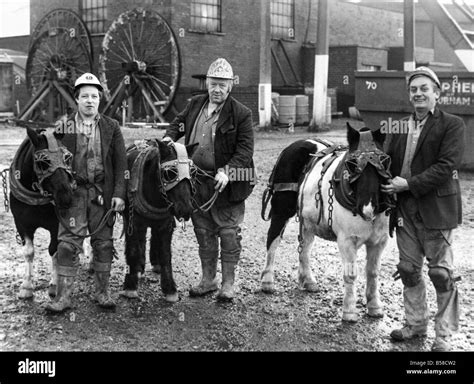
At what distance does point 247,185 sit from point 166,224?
839 millimetres

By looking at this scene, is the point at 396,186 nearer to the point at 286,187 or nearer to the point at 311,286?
the point at 286,187

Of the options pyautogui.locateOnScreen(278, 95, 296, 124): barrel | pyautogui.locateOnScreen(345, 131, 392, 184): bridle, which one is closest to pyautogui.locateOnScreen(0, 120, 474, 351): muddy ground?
pyautogui.locateOnScreen(345, 131, 392, 184): bridle

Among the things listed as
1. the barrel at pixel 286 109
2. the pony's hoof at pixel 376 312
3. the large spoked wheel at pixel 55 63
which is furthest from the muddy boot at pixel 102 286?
the large spoked wheel at pixel 55 63

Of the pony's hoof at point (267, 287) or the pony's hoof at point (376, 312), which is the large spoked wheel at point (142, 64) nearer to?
the pony's hoof at point (267, 287)

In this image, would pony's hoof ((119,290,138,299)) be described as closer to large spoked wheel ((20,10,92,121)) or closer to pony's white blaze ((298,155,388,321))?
pony's white blaze ((298,155,388,321))

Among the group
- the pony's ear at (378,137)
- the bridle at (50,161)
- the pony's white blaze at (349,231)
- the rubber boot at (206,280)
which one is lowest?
the rubber boot at (206,280)

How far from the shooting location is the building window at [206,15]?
23453 millimetres

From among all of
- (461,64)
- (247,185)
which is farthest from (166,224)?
(461,64)

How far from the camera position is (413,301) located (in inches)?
215

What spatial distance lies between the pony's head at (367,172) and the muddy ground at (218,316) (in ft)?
3.51

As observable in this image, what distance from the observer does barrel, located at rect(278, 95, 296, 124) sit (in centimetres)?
2275

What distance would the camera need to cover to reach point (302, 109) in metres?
23.4

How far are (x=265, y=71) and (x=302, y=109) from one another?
2407mm
